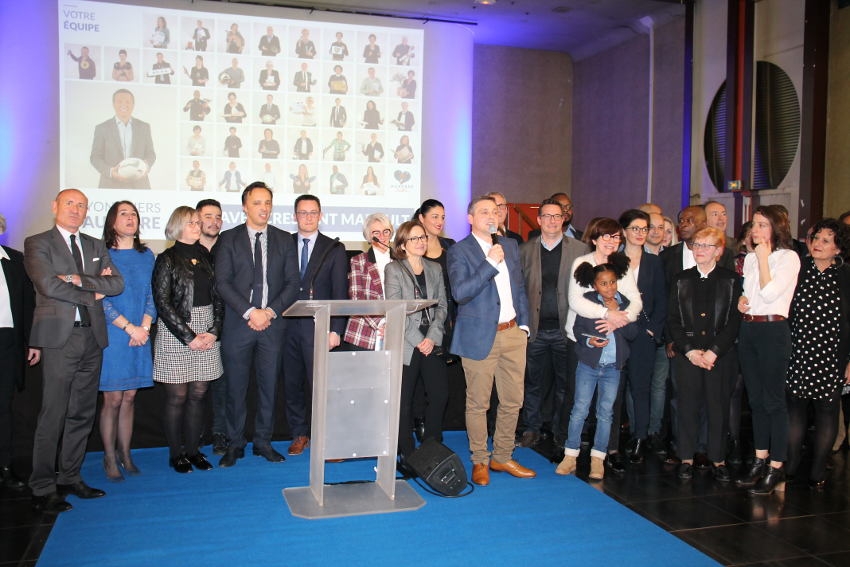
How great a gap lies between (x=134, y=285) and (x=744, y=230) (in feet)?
13.8

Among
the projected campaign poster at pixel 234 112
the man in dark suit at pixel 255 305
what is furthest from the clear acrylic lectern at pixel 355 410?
the projected campaign poster at pixel 234 112

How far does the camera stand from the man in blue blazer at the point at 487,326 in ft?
13.5

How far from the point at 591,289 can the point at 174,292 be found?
257 cm

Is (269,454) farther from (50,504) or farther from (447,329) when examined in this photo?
(447,329)

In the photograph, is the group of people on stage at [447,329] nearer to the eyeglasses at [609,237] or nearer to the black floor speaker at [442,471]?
the eyeglasses at [609,237]

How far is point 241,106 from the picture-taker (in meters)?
7.88

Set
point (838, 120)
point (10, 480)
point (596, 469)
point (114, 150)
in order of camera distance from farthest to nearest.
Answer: point (114, 150)
point (838, 120)
point (596, 469)
point (10, 480)

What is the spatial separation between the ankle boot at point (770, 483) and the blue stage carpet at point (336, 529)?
978mm

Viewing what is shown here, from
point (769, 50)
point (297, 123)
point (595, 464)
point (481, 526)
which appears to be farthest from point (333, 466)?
point (769, 50)

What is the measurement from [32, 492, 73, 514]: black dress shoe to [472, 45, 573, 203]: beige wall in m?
8.25

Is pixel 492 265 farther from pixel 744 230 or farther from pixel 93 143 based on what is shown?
pixel 93 143

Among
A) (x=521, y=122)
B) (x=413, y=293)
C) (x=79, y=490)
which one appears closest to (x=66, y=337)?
(x=79, y=490)

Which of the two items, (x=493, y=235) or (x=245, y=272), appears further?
(x=245, y=272)

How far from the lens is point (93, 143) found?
7477mm
